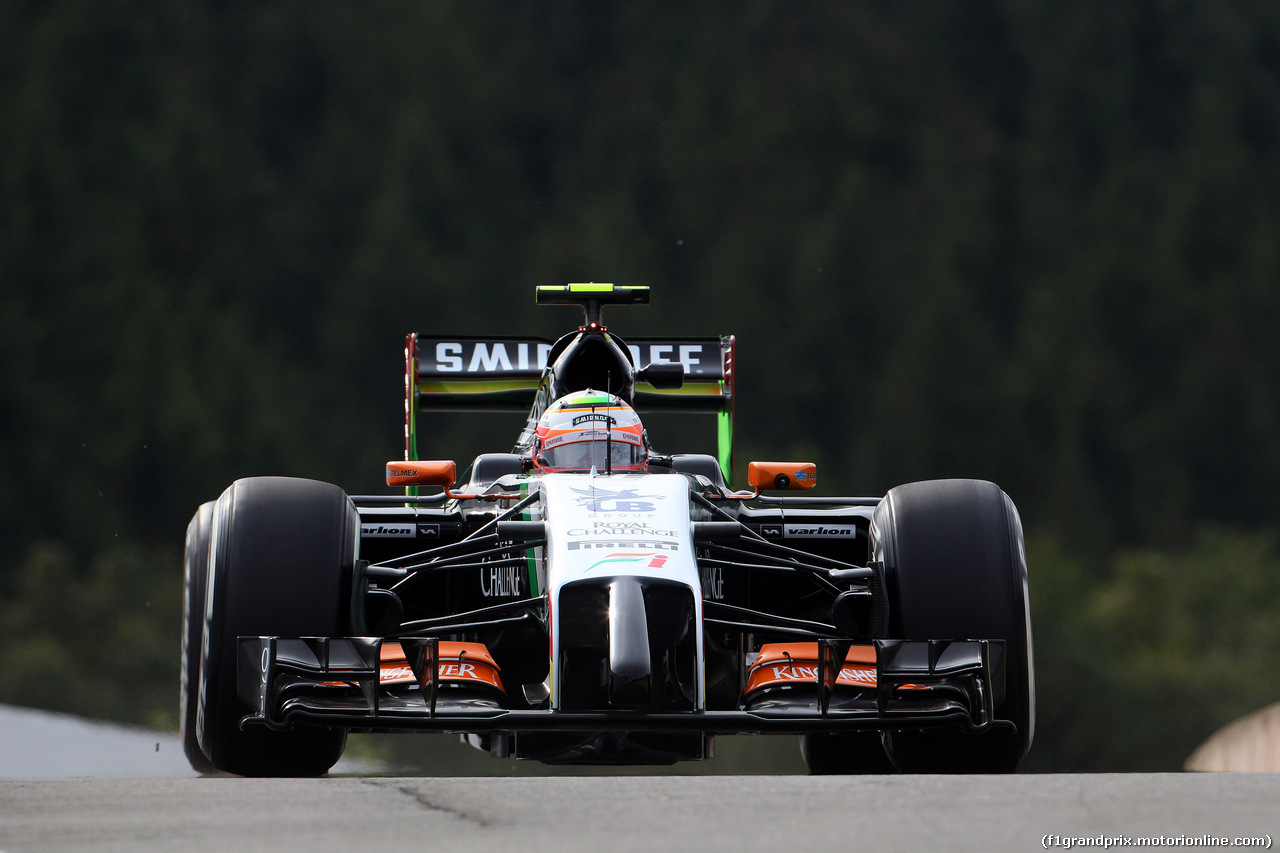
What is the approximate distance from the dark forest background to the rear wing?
33.2 meters

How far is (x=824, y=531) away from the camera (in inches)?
281

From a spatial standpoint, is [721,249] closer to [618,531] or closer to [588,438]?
[588,438]

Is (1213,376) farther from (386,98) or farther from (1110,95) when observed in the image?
(386,98)

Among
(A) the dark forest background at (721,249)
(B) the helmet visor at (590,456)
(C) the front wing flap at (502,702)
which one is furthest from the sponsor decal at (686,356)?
(A) the dark forest background at (721,249)

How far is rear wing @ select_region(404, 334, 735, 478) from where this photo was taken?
30.7 ft

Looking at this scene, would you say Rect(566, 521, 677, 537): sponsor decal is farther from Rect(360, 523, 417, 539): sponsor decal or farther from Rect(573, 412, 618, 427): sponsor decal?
Rect(573, 412, 618, 427): sponsor decal

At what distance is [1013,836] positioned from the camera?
3.60 meters

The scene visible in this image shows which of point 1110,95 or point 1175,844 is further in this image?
point 1110,95

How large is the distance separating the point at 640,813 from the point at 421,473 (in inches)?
127

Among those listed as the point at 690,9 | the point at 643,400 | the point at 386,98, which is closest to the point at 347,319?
the point at 386,98

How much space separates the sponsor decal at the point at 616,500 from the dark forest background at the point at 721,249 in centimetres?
3650

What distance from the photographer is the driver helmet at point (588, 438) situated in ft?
23.7

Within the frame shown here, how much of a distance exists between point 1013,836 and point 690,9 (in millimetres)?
65025

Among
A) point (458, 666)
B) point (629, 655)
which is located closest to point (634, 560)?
point (629, 655)
